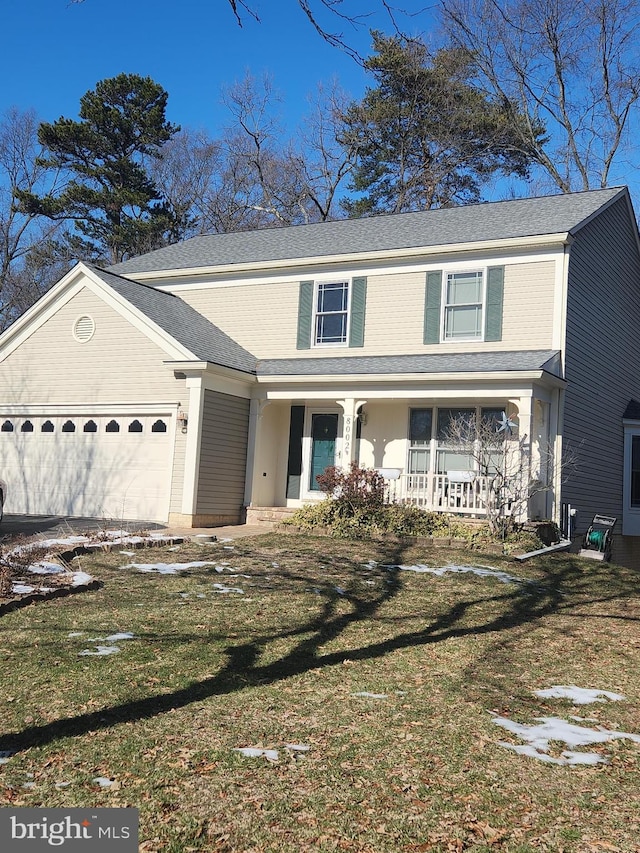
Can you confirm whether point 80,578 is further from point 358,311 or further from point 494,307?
point 494,307

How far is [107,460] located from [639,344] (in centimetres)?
1340

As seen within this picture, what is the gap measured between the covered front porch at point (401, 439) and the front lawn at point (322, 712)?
4.68 metres

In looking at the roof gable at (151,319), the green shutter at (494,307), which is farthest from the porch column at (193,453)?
the green shutter at (494,307)

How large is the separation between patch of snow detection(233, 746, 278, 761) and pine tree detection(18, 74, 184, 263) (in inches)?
1221

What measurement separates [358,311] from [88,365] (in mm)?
5696

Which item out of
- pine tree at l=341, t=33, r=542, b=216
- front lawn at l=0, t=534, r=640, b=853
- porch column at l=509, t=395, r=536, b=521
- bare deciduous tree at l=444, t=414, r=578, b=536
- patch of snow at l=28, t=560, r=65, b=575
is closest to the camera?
front lawn at l=0, t=534, r=640, b=853

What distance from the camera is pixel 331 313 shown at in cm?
1675

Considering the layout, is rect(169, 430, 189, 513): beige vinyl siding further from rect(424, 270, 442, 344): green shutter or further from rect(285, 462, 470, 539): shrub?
rect(424, 270, 442, 344): green shutter

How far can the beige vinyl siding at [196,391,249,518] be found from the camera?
15.1m

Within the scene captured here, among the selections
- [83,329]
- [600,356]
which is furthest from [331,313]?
[600,356]

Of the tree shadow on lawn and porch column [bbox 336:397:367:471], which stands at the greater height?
porch column [bbox 336:397:367:471]

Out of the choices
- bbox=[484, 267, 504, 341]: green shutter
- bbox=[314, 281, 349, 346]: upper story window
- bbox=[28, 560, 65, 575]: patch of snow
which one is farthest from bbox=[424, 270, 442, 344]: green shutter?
bbox=[28, 560, 65, 575]: patch of snow

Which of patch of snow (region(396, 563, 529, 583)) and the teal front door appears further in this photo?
the teal front door

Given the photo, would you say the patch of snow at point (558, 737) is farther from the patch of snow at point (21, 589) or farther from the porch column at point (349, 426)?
the porch column at point (349, 426)
